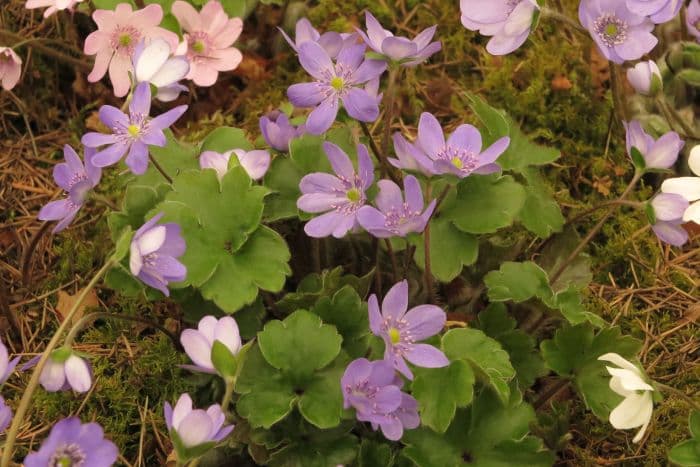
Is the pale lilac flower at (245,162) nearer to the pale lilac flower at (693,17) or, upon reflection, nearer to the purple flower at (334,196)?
the purple flower at (334,196)

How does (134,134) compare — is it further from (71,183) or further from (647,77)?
(647,77)

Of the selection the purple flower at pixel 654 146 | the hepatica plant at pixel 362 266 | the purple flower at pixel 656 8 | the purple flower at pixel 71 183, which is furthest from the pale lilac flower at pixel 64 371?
the purple flower at pixel 656 8

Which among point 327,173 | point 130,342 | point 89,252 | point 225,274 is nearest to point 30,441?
point 130,342

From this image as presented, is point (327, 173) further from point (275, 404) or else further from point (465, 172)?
point (275, 404)

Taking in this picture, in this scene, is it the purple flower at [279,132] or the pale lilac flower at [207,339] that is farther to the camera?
the purple flower at [279,132]

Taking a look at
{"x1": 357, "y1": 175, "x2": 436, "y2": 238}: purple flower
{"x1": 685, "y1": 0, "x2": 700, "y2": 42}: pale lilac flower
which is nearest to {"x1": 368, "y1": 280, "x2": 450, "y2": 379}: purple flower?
{"x1": 357, "y1": 175, "x2": 436, "y2": 238}: purple flower

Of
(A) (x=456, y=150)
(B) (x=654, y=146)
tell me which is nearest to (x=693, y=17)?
(B) (x=654, y=146)

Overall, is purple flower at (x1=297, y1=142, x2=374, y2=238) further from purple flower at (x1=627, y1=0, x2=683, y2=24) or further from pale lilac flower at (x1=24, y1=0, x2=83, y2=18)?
pale lilac flower at (x1=24, y1=0, x2=83, y2=18)
